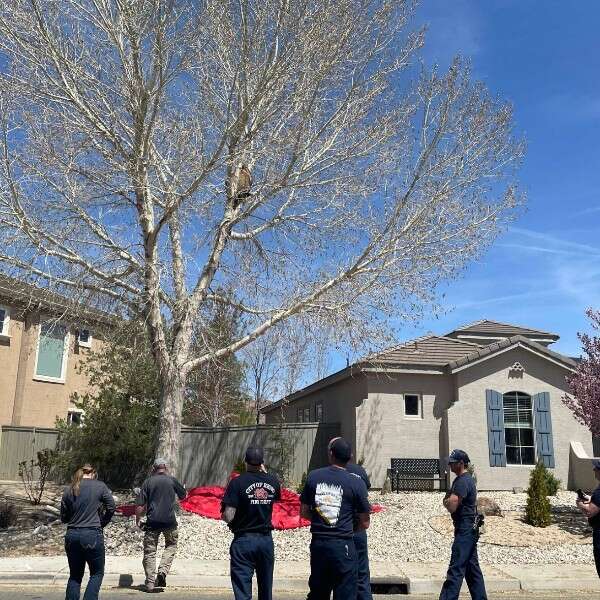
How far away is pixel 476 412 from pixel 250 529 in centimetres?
1369

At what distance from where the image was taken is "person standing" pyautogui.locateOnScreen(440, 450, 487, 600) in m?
6.66

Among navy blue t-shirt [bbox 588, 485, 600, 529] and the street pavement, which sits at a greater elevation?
navy blue t-shirt [bbox 588, 485, 600, 529]

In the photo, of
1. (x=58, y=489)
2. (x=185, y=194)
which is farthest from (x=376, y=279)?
(x=58, y=489)

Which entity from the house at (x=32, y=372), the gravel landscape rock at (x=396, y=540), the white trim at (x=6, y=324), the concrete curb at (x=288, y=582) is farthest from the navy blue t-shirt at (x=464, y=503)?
the white trim at (x=6, y=324)

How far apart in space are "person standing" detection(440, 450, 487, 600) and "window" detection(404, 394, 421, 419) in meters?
11.7

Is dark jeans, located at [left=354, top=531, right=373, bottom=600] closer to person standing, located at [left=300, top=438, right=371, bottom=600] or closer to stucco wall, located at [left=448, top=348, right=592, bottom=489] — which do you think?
person standing, located at [left=300, top=438, right=371, bottom=600]

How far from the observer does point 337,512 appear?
508 cm

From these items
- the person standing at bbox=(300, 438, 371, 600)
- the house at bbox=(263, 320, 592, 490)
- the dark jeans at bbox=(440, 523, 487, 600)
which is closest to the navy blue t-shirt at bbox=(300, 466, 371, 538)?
the person standing at bbox=(300, 438, 371, 600)

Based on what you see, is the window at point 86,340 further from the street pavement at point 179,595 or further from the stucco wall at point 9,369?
the street pavement at point 179,595

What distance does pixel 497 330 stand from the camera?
83.7ft

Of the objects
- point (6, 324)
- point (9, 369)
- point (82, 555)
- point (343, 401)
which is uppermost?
point (6, 324)

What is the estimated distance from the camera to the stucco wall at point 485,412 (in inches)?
703

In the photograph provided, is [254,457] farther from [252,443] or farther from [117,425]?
[252,443]

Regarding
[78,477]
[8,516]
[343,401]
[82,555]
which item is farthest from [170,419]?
[343,401]
